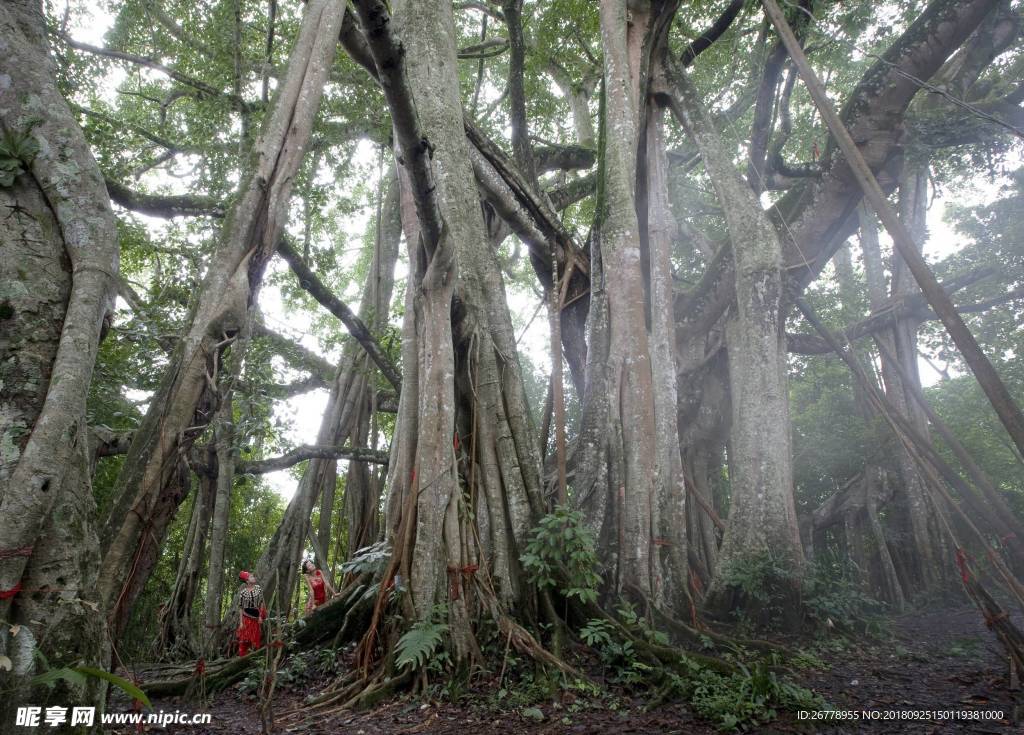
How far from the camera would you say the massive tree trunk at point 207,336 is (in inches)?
102

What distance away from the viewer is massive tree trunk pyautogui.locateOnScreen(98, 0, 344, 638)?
102 inches

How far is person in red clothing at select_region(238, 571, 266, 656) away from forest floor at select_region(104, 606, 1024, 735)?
2095mm

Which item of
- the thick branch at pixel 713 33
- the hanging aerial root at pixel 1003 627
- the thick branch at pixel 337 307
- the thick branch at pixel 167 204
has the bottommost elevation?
the hanging aerial root at pixel 1003 627

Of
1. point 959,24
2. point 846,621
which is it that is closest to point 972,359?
point 846,621

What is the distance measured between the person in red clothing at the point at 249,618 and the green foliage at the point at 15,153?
4527mm

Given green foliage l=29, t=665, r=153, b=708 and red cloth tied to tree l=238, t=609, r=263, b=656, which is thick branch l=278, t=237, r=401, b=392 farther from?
green foliage l=29, t=665, r=153, b=708

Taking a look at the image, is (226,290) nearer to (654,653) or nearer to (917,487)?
(654,653)

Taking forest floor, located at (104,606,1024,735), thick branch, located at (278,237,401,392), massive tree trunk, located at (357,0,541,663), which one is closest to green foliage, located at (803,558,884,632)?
forest floor, located at (104,606,1024,735)

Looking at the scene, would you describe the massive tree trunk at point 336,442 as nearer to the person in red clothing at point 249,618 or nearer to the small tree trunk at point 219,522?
the person in red clothing at point 249,618

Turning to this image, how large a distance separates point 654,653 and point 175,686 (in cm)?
303

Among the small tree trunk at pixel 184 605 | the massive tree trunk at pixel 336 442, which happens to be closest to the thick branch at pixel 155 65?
the massive tree trunk at pixel 336 442

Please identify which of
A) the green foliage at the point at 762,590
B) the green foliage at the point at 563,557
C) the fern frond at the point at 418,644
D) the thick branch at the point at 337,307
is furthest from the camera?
the thick branch at the point at 337,307

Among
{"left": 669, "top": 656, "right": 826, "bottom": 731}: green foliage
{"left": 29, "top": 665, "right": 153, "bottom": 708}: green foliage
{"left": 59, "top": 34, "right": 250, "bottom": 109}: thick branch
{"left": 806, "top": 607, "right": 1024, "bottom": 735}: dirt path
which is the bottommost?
{"left": 806, "top": 607, "right": 1024, "bottom": 735}: dirt path

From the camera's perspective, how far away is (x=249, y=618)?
19.4 ft
